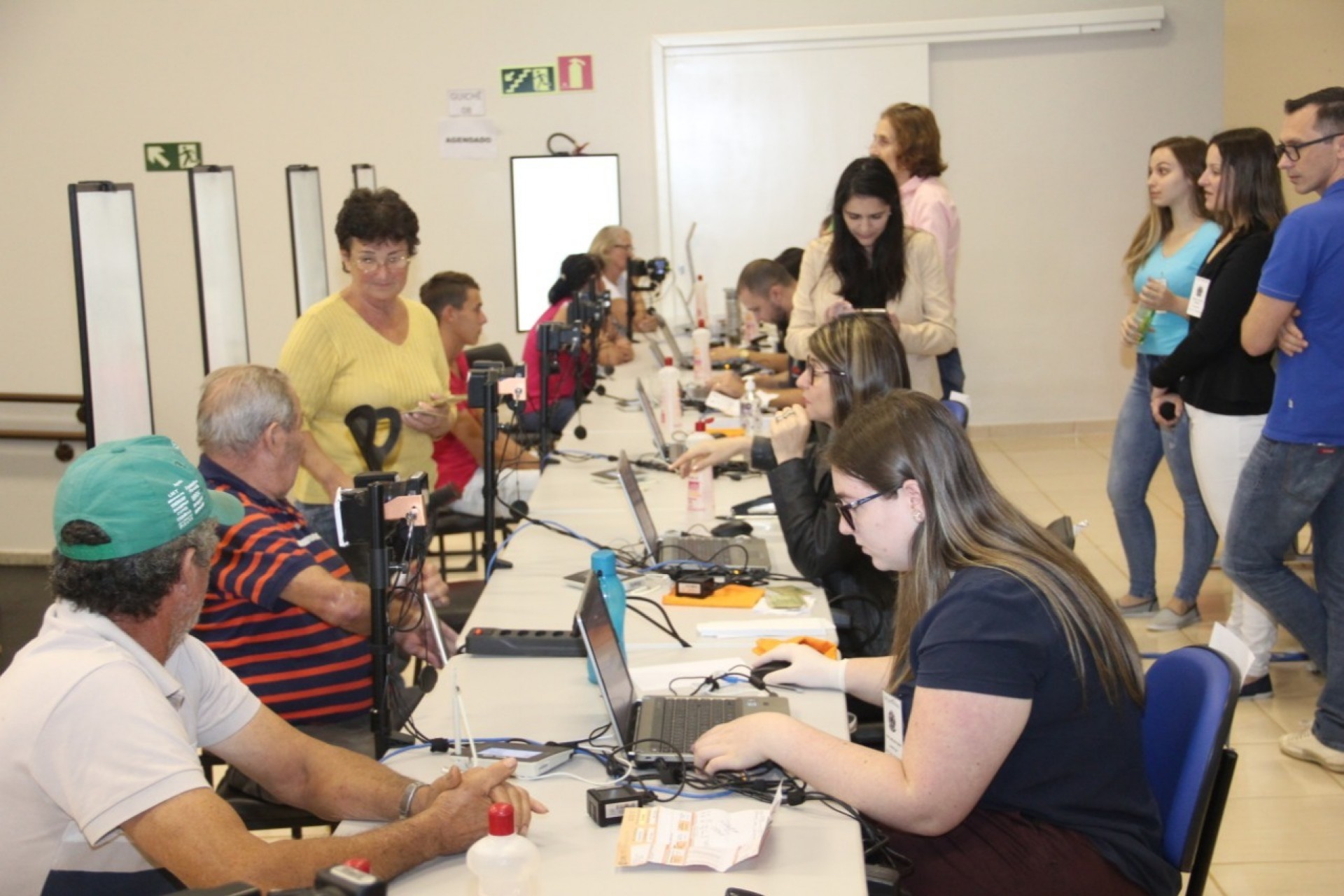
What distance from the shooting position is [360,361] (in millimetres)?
3770

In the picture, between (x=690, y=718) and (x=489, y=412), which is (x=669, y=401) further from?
(x=690, y=718)

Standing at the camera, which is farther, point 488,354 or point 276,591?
point 488,354

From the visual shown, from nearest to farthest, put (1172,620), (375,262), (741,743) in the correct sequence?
(741,743), (375,262), (1172,620)

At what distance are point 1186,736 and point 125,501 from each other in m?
1.58

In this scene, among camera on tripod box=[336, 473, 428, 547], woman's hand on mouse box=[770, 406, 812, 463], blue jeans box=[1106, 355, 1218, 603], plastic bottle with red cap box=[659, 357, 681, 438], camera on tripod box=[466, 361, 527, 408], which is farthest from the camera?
plastic bottle with red cap box=[659, 357, 681, 438]

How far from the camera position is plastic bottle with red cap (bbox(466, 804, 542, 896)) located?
1575 mm

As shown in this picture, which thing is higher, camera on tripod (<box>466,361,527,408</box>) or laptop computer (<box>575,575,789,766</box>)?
camera on tripod (<box>466,361,527,408</box>)

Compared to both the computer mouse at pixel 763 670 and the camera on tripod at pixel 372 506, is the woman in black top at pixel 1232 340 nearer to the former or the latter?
the computer mouse at pixel 763 670

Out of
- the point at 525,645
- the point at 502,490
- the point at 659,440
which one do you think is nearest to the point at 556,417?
the point at 502,490

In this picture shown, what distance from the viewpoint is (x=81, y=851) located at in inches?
67.1

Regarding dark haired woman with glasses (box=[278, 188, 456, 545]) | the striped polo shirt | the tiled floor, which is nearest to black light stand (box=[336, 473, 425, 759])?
the striped polo shirt

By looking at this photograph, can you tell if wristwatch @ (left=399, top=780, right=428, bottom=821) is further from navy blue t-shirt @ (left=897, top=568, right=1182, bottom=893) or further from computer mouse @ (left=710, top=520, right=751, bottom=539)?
computer mouse @ (left=710, top=520, right=751, bottom=539)

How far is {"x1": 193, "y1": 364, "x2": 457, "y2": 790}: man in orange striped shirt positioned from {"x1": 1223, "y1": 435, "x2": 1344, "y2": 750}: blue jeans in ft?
7.23

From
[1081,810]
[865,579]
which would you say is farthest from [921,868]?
[865,579]
